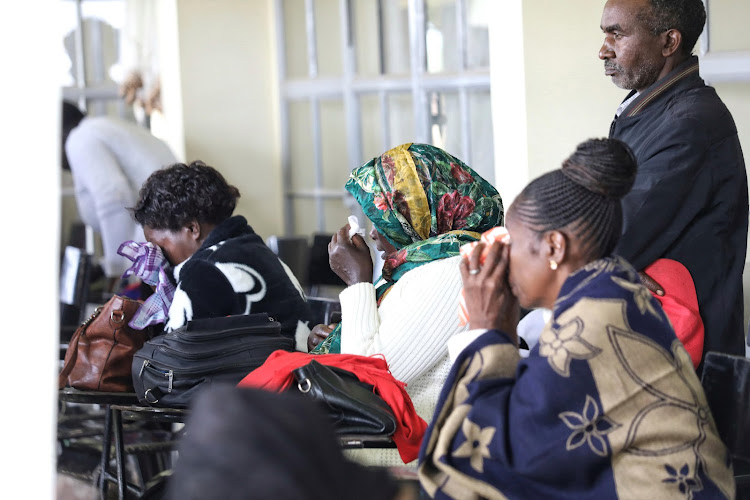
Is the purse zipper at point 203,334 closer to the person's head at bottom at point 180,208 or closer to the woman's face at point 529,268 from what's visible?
the person's head at bottom at point 180,208

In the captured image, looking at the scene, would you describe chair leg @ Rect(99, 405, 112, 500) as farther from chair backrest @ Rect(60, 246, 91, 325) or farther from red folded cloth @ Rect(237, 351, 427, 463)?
chair backrest @ Rect(60, 246, 91, 325)

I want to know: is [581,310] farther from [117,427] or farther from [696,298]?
[117,427]

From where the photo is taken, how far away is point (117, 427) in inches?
105

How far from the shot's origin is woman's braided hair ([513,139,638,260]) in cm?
164

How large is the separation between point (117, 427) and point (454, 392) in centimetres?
137

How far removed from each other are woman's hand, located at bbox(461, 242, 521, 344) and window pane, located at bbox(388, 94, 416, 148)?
351 cm

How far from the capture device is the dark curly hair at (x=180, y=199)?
2877 millimetres

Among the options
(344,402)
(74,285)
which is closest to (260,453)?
(344,402)

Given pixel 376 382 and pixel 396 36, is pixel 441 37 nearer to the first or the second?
pixel 396 36

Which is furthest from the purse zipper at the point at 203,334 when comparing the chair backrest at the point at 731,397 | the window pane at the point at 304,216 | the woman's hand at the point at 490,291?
the window pane at the point at 304,216

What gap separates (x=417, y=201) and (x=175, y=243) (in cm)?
87

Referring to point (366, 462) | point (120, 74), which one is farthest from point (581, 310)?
point (120, 74)

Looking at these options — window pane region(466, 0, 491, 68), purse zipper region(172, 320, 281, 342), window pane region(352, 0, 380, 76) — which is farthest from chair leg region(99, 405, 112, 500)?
window pane region(352, 0, 380, 76)

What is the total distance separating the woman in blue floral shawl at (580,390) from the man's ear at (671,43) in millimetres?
1010
